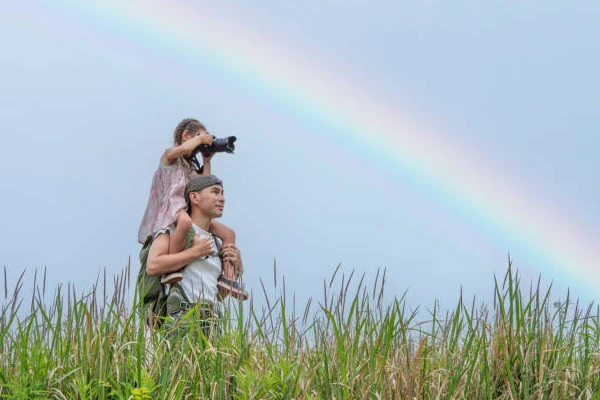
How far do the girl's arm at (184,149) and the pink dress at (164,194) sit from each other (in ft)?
0.20

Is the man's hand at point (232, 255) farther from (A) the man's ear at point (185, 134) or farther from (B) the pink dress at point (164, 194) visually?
(A) the man's ear at point (185, 134)

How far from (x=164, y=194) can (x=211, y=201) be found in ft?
1.93

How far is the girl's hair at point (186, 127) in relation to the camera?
21.9ft

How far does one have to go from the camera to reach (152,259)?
5930mm

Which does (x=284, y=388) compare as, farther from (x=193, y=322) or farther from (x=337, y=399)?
(x=193, y=322)

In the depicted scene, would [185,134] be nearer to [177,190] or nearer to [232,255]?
[177,190]

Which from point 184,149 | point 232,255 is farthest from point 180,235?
Result: point 184,149

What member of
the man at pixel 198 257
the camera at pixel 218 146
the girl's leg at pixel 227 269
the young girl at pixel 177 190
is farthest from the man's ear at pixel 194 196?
the camera at pixel 218 146

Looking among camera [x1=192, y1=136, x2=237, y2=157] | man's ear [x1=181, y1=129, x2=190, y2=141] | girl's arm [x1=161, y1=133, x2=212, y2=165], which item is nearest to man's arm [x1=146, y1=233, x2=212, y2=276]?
girl's arm [x1=161, y1=133, x2=212, y2=165]

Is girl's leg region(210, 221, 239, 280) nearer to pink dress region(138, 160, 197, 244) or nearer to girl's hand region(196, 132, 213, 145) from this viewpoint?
pink dress region(138, 160, 197, 244)

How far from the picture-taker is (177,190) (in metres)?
6.40

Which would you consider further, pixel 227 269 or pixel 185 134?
pixel 185 134

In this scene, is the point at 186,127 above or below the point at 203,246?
above

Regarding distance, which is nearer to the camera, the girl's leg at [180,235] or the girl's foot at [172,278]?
the girl's foot at [172,278]
